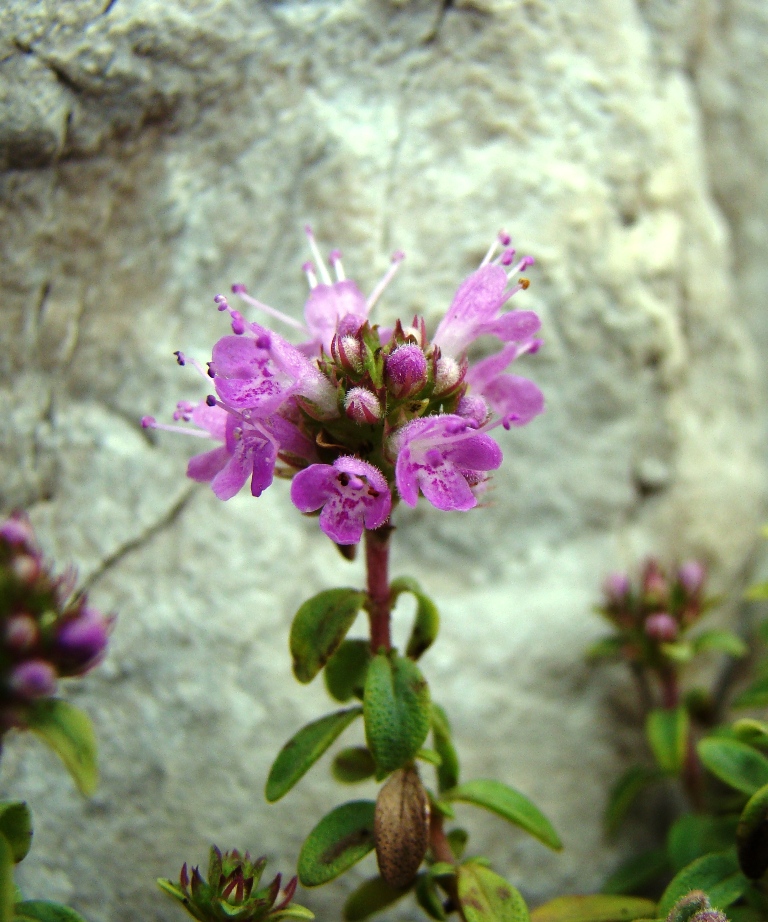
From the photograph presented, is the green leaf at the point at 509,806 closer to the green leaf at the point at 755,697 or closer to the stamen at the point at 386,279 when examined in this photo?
the green leaf at the point at 755,697

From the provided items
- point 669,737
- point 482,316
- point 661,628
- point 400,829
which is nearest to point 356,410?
point 482,316

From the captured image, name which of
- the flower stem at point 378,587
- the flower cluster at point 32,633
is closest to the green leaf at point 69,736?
the flower cluster at point 32,633

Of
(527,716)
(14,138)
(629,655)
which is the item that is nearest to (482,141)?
(14,138)

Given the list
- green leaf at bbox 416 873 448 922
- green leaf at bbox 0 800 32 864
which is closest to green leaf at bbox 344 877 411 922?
green leaf at bbox 416 873 448 922

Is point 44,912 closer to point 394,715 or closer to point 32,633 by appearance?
point 32,633

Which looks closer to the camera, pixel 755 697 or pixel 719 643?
pixel 755 697

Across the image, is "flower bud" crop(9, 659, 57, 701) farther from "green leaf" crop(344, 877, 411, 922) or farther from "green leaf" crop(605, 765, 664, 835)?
"green leaf" crop(605, 765, 664, 835)
